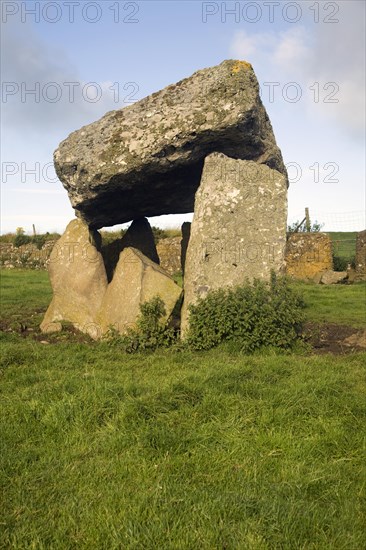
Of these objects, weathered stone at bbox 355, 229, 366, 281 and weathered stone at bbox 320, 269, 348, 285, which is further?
weathered stone at bbox 355, 229, 366, 281

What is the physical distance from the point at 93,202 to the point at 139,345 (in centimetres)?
287

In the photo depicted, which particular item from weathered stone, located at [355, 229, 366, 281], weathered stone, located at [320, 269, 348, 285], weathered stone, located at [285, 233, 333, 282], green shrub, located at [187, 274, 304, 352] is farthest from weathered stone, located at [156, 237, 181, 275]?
green shrub, located at [187, 274, 304, 352]

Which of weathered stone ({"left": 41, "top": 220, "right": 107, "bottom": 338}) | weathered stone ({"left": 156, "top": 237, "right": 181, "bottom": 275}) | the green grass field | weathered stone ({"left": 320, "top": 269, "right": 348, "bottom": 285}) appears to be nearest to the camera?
the green grass field

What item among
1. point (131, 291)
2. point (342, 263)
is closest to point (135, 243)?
point (131, 291)

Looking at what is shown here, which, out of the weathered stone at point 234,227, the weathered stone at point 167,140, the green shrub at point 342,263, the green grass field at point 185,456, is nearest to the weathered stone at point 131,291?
the weathered stone at point 234,227

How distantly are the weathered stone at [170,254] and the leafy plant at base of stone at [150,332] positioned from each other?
13.0 m

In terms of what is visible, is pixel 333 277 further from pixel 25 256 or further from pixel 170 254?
pixel 25 256

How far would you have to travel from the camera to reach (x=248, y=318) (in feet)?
26.5

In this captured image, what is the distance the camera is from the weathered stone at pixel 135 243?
38.1 ft

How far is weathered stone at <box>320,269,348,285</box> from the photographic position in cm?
1970

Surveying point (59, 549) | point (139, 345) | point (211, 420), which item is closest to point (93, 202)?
point (139, 345)

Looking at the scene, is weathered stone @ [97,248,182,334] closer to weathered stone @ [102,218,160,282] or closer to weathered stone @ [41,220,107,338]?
weathered stone @ [41,220,107,338]

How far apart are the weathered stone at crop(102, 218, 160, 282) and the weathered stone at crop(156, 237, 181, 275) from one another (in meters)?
10.0

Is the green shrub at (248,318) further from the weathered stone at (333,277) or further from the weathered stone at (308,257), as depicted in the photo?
the weathered stone at (308,257)
